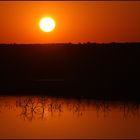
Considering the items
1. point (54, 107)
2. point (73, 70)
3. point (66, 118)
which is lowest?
point (66, 118)

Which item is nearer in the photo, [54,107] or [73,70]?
[54,107]

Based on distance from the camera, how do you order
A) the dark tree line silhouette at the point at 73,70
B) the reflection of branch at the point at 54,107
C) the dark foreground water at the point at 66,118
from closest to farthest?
the dark foreground water at the point at 66,118
the reflection of branch at the point at 54,107
the dark tree line silhouette at the point at 73,70

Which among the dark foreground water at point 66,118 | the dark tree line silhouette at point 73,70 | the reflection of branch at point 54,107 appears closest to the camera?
the dark foreground water at point 66,118

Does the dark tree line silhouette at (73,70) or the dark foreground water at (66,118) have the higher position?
the dark tree line silhouette at (73,70)

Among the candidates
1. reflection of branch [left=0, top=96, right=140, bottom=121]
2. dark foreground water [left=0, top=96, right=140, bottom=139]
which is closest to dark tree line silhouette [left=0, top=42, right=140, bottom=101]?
reflection of branch [left=0, top=96, right=140, bottom=121]

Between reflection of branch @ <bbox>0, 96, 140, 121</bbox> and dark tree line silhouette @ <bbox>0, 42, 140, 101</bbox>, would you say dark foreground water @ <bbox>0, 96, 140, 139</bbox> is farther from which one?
dark tree line silhouette @ <bbox>0, 42, 140, 101</bbox>

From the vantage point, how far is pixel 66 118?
6.61 metres

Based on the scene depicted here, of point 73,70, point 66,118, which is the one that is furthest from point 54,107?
point 73,70

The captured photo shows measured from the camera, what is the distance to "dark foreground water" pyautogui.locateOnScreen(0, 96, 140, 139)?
5.92 meters

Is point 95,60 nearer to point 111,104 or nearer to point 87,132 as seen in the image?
point 111,104

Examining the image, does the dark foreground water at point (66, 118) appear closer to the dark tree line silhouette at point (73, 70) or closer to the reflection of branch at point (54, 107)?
the reflection of branch at point (54, 107)

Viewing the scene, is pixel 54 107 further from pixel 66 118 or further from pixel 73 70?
pixel 73 70

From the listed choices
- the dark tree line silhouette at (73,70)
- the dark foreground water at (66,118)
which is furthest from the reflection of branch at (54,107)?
the dark tree line silhouette at (73,70)

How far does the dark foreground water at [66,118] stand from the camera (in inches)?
233
